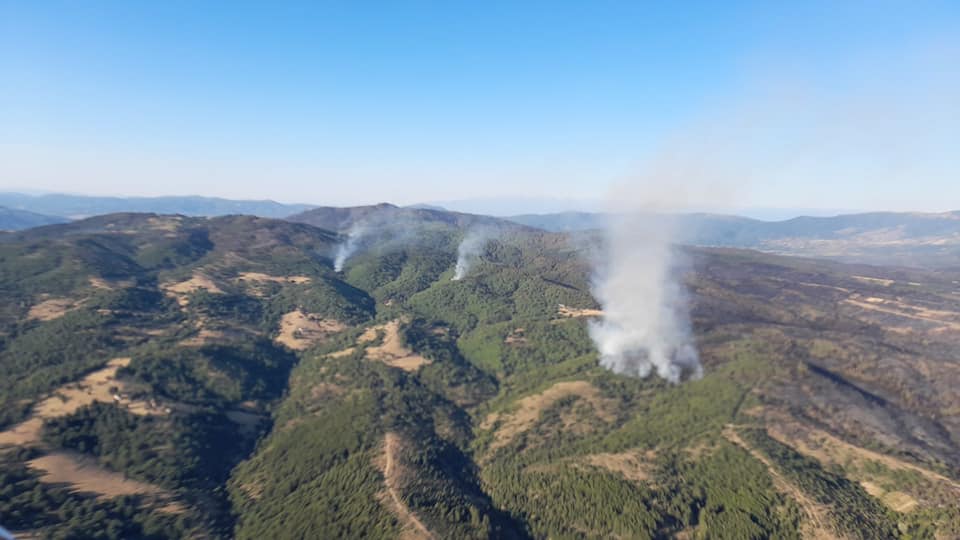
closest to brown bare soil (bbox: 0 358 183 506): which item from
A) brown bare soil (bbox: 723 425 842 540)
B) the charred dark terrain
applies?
the charred dark terrain

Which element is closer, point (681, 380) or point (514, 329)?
point (681, 380)

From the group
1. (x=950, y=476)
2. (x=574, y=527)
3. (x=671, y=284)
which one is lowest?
(x=574, y=527)

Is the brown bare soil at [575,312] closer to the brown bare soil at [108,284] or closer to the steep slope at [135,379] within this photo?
the steep slope at [135,379]

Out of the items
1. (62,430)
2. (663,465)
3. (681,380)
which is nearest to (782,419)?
(681,380)

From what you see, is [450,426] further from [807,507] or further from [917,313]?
[917,313]

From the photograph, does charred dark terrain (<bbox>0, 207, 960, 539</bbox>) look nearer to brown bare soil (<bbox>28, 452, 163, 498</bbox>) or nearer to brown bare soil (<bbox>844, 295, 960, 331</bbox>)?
brown bare soil (<bbox>28, 452, 163, 498</bbox>)

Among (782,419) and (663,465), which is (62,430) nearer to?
(663,465)

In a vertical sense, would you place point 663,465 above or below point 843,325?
below
